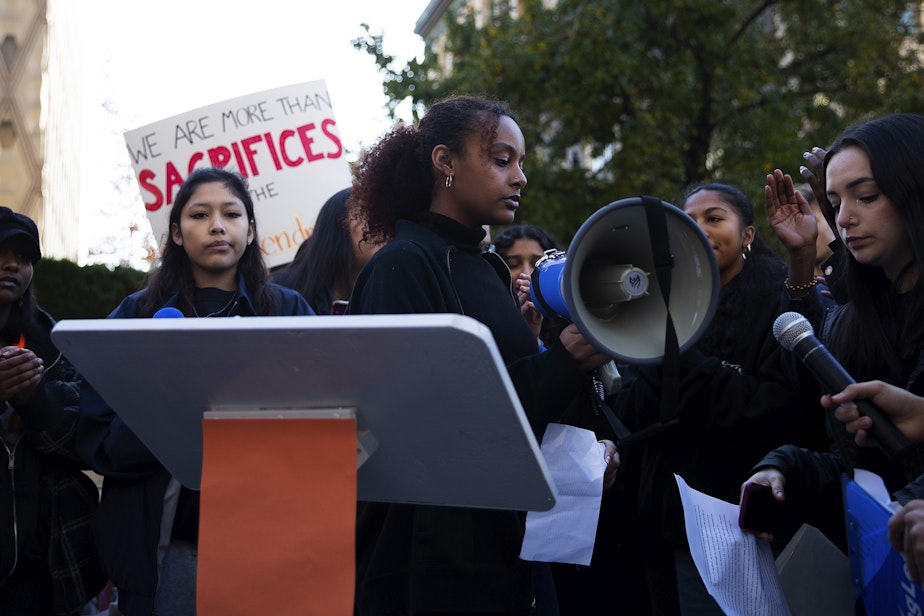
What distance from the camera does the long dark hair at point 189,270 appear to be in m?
3.22

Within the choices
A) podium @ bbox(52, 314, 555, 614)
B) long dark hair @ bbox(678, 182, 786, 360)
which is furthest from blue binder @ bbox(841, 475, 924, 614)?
long dark hair @ bbox(678, 182, 786, 360)

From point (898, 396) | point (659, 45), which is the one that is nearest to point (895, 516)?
point (898, 396)

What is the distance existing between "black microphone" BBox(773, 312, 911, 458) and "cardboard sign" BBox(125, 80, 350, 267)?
347 centimetres

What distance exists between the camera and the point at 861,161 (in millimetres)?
2297

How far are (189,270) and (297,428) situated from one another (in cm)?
191

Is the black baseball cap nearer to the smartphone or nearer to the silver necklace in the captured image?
the silver necklace

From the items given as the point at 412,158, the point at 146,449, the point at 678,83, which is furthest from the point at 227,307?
the point at 678,83

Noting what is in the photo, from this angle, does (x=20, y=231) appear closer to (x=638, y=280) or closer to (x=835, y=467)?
(x=638, y=280)

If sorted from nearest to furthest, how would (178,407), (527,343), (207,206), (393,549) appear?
(178,407), (393,549), (527,343), (207,206)

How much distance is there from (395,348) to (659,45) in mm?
11397

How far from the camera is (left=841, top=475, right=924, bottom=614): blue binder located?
1.84 metres

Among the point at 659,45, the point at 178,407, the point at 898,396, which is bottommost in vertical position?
the point at 898,396

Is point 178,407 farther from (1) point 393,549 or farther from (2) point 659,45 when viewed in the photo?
(2) point 659,45

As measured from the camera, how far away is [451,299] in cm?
230
